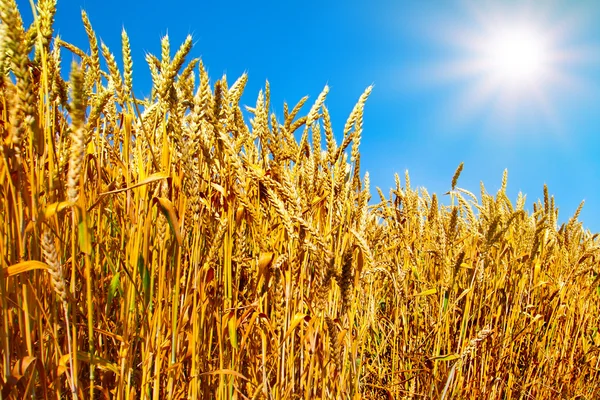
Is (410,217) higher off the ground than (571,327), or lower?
higher

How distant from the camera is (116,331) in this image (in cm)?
110

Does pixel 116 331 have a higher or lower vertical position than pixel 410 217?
lower

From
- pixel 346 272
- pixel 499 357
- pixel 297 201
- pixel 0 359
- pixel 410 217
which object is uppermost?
pixel 410 217

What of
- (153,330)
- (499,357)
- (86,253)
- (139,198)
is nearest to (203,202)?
(139,198)

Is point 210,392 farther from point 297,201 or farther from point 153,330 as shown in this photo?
point 297,201

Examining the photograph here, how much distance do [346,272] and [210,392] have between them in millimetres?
509

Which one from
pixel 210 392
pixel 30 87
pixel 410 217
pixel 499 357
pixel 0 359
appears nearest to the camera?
pixel 30 87

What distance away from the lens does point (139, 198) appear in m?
0.97

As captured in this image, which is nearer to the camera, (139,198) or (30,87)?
(30,87)

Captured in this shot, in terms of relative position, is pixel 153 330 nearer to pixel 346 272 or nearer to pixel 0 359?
pixel 0 359

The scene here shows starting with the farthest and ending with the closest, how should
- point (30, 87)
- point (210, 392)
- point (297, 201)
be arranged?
point (210, 392) → point (297, 201) → point (30, 87)

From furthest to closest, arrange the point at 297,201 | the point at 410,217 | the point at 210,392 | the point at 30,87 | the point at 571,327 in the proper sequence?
the point at 571,327 → the point at 410,217 → the point at 210,392 → the point at 297,201 → the point at 30,87

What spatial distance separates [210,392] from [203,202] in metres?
0.47

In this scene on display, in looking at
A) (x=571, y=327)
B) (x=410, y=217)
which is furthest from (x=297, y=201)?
(x=571, y=327)
